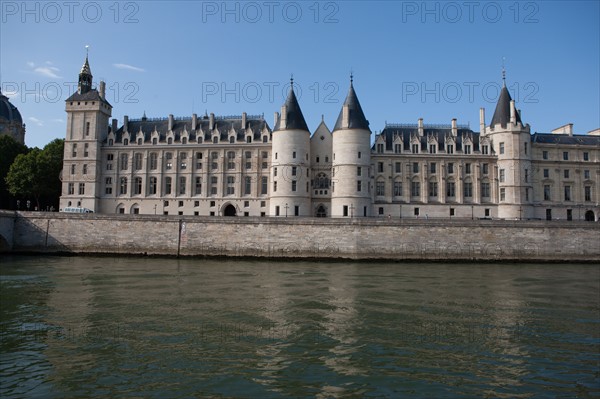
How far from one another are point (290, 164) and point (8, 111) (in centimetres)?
5906

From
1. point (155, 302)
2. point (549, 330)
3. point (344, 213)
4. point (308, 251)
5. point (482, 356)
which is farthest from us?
point (344, 213)

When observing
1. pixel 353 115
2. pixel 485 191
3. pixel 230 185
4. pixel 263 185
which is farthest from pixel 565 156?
pixel 230 185

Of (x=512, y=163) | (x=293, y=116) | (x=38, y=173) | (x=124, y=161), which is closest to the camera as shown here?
(x=293, y=116)

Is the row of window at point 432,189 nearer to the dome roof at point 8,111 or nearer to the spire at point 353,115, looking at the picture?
the spire at point 353,115

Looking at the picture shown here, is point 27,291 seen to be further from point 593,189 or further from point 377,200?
point 593,189

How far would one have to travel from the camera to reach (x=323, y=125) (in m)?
56.1

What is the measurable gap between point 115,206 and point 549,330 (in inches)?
2011

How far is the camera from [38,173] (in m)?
56.2

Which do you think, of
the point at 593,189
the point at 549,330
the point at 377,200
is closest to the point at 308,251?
the point at 377,200

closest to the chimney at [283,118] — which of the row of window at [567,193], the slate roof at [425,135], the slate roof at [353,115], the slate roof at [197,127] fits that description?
the slate roof at [197,127]

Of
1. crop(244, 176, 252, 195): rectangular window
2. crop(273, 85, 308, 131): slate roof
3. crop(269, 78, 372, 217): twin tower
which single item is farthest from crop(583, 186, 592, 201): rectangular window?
crop(244, 176, 252, 195): rectangular window

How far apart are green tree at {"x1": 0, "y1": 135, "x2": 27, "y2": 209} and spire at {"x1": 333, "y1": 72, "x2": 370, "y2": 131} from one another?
139ft

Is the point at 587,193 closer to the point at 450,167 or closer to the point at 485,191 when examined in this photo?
the point at 485,191

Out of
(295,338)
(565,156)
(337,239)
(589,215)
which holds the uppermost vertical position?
(565,156)
